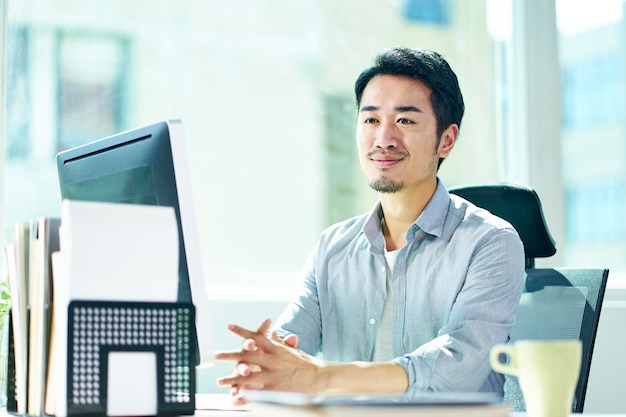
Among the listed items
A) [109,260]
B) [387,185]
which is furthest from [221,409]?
[387,185]

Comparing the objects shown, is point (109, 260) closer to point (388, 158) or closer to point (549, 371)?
point (549, 371)

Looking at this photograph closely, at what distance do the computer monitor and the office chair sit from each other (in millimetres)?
960

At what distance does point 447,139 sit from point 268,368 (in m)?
0.96

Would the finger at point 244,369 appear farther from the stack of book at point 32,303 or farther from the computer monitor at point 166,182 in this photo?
the stack of book at point 32,303

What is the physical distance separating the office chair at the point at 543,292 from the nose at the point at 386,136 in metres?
0.27

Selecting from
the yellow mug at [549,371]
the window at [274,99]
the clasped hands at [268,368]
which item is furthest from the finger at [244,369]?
the window at [274,99]

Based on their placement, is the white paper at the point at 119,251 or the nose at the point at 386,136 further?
the nose at the point at 386,136

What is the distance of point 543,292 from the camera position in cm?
210

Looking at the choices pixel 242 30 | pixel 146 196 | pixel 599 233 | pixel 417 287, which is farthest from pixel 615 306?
pixel 146 196

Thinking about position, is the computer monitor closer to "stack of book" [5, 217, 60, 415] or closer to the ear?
"stack of book" [5, 217, 60, 415]

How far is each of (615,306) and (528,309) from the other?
80cm

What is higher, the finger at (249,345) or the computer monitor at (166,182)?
the computer monitor at (166,182)

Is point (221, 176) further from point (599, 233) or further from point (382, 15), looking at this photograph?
point (599, 233)

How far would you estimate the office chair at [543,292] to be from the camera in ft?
6.60
